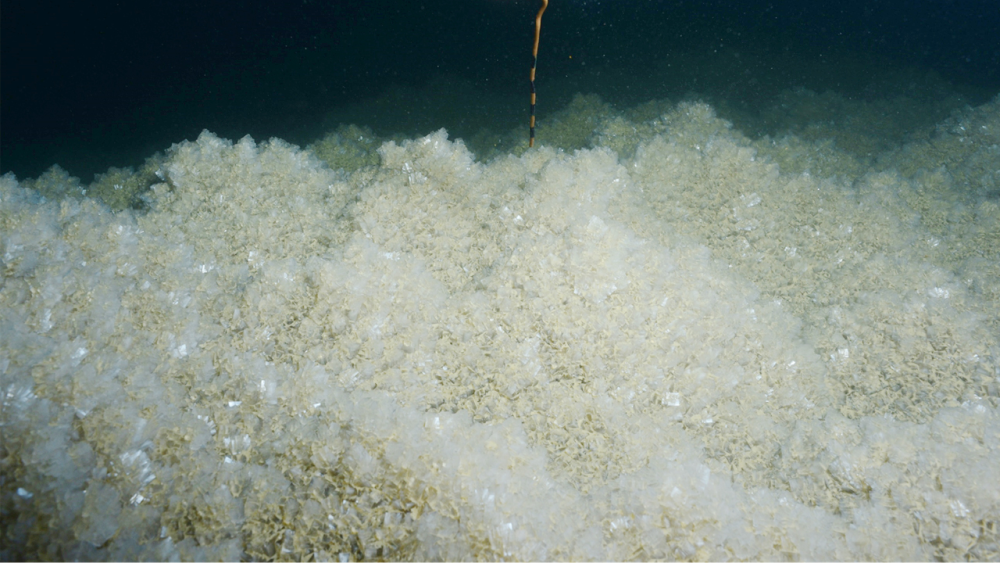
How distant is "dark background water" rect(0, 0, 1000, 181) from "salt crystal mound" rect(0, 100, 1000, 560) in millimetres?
3144

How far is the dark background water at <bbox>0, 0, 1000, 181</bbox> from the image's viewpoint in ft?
18.5

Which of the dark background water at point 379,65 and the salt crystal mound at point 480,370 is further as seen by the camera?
the dark background water at point 379,65

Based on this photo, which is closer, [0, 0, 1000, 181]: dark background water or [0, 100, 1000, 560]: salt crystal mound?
[0, 100, 1000, 560]: salt crystal mound

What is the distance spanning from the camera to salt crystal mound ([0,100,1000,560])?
4.18 ft

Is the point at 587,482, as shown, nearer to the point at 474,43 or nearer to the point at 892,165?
the point at 892,165

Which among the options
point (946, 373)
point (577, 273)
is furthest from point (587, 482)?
point (946, 373)

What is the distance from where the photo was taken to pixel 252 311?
1642 mm

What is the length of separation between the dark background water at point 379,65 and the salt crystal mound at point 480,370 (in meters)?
3.14

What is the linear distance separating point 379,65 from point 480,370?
8.01 meters

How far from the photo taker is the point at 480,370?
1601mm

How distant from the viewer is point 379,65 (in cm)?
792

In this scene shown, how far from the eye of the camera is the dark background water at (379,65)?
564 centimetres

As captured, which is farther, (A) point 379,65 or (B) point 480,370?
(A) point 379,65

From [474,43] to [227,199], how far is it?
28.7ft
